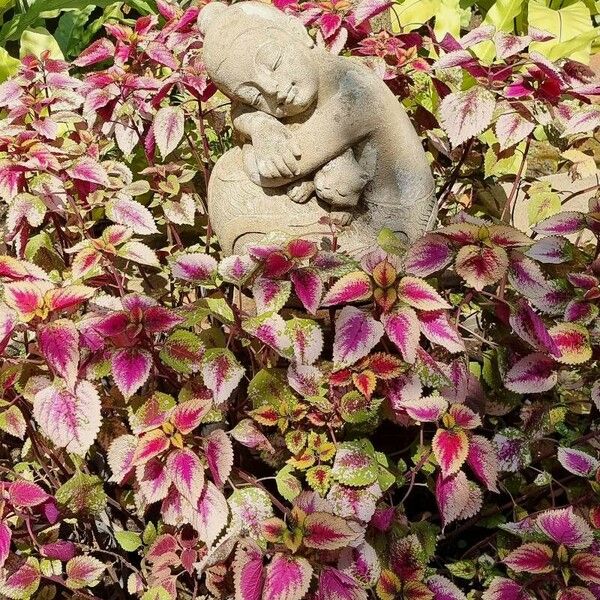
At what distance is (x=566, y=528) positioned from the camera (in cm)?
114

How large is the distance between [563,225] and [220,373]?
0.71 m

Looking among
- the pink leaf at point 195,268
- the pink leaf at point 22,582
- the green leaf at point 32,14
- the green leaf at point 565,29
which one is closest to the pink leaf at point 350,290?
the pink leaf at point 195,268

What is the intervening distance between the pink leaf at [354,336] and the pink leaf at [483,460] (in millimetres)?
232

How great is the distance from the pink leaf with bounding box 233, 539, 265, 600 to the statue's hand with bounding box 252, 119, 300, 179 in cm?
78

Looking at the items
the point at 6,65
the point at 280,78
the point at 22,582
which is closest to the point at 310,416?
the point at 22,582

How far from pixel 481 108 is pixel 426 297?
551 mm

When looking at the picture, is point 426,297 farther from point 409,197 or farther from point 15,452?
point 15,452

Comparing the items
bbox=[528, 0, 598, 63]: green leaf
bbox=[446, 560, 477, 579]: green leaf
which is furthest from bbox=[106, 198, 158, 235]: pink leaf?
bbox=[528, 0, 598, 63]: green leaf

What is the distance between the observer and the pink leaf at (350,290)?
1195mm

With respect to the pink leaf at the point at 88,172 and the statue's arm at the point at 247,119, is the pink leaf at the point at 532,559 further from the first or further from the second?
the pink leaf at the point at 88,172

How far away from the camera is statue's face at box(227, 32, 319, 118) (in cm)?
146

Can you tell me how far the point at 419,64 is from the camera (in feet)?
6.53

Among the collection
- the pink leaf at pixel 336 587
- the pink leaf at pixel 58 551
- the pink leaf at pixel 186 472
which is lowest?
the pink leaf at pixel 58 551

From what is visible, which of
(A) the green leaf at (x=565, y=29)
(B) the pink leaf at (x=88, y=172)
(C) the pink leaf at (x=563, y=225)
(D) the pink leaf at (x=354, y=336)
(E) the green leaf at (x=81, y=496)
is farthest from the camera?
(A) the green leaf at (x=565, y=29)
